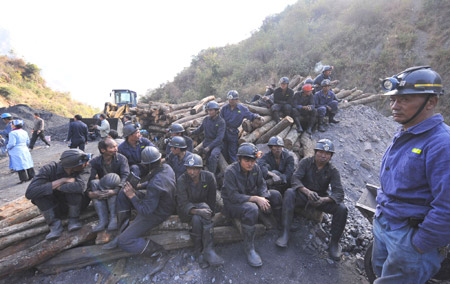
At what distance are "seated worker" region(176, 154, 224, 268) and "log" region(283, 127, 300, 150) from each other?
3.20 metres

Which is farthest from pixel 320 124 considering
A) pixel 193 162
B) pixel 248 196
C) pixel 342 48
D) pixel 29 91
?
pixel 29 91

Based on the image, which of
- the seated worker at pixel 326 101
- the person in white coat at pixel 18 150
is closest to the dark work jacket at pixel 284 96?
the seated worker at pixel 326 101

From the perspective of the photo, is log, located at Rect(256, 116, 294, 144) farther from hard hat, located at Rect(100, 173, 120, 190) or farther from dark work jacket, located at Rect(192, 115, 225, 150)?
hard hat, located at Rect(100, 173, 120, 190)

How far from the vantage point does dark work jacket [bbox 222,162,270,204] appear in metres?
3.75

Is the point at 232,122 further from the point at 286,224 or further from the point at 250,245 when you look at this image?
the point at 250,245

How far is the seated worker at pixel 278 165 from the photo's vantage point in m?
4.39

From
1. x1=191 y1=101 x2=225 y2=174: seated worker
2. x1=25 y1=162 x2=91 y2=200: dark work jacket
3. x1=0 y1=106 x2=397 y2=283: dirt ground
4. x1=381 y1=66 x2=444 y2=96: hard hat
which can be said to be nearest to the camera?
x1=381 y1=66 x2=444 y2=96: hard hat

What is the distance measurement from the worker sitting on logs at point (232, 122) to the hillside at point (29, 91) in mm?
26503

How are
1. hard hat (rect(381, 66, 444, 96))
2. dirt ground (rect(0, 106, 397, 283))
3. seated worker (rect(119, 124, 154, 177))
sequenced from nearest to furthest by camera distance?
1. hard hat (rect(381, 66, 444, 96))
2. dirt ground (rect(0, 106, 397, 283))
3. seated worker (rect(119, 124, 154, 177))

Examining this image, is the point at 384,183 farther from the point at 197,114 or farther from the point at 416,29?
the point at 416,29

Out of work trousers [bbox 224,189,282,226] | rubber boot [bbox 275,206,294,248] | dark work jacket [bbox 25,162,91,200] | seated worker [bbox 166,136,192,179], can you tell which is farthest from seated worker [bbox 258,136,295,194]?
dark work jacket [bbox 25,162,91,200]

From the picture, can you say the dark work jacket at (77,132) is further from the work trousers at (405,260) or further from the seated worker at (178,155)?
the work trousers at (405,260)

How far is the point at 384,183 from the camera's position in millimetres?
2182

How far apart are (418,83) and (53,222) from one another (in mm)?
5482
